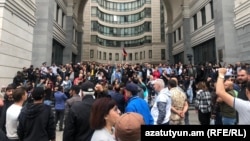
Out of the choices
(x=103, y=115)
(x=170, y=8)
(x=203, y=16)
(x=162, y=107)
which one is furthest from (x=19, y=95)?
(x=170, y=8)

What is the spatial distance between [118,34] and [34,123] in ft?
203

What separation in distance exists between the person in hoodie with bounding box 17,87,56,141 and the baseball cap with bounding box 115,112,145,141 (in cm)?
266

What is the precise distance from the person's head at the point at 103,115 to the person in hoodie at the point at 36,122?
6.07ft

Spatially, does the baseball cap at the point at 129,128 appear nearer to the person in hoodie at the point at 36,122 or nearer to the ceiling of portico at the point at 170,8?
the person in hoodie at the point at 36,122

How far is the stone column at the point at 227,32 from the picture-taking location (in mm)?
20172

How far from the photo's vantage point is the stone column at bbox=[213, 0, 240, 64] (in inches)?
794

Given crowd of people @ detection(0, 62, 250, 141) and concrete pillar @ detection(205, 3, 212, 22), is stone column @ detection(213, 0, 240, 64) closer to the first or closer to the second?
concrete pillar @ detection(205, 3, 212, 22)

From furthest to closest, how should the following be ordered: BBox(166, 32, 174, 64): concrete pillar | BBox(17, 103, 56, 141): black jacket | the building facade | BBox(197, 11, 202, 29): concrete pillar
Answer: BBox(166, 32, 174, 64): concrete pillar
BBox(197, 11, 202, 29): concrete pillar
the building facade
BBox(17, 103, 56, 141): black jacket

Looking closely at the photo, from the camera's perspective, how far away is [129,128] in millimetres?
2146

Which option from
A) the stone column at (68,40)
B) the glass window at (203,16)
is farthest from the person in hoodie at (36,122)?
the stone column at (68,40)

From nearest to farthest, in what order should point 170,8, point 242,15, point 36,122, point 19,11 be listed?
point 36,122
point 19,11
point 242,15
point 170,8

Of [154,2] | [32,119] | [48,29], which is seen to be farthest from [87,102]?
[154,2]

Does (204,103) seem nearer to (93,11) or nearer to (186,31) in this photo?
(186,31)

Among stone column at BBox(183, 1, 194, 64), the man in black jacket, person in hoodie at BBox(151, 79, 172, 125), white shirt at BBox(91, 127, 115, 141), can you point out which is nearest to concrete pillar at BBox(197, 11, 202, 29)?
stone column at BBox(183, 1, 194, 64)
